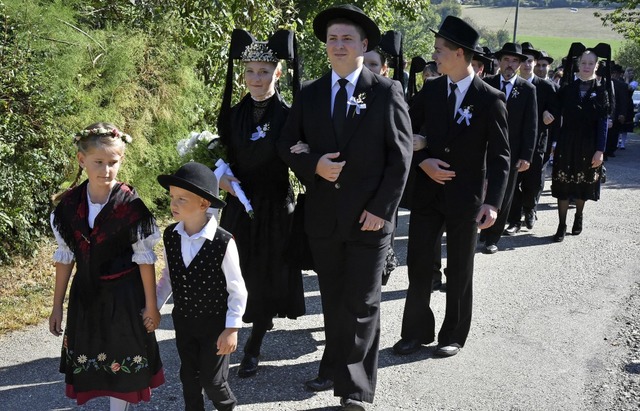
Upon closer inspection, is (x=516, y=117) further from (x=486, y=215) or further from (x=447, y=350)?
(x=447, y=350)

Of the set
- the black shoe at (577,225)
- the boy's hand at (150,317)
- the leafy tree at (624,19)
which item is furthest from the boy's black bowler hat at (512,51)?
the leafy tree at (624,19)

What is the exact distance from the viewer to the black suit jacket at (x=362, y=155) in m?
4.45

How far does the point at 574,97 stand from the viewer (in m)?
9.38

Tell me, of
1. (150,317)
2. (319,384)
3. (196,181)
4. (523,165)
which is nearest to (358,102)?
(196,181)

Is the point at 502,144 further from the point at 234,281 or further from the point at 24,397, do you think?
Answer: the point at 24,397

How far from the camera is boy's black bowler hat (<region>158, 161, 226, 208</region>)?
148 inches

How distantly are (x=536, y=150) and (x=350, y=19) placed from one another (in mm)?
5674

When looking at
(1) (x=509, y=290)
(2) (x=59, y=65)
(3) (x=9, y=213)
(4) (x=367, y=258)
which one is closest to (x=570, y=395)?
(4) (x=367, y=258)

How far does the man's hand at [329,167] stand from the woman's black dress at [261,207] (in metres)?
0.64

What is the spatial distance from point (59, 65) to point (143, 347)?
12.6ft

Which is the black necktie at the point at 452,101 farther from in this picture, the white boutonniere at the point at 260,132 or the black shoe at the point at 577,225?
the black shoe at the point at 577,225

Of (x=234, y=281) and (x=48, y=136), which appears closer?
(x=234, y=281)

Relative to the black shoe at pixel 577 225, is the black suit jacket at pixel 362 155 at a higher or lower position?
higher

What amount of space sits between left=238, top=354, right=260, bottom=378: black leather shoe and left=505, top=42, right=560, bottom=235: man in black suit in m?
5.34
